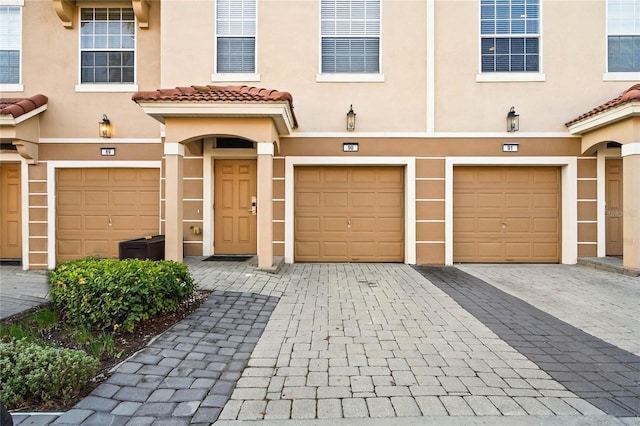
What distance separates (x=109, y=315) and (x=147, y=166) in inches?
224

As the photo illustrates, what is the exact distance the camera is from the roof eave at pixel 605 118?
6547mm

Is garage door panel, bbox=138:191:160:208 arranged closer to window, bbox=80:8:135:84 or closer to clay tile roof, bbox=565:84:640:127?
window, bbox=80:8:135:84

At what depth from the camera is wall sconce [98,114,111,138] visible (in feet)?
27.7

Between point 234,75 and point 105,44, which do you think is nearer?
point 234,75

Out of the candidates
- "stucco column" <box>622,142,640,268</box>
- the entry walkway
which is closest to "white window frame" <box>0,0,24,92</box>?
the entry walkway

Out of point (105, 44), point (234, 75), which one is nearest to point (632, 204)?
point (234, 75)

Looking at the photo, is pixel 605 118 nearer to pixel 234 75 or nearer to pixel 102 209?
pixel 234 75

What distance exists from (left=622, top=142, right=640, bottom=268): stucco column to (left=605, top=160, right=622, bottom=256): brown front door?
4.40 ft

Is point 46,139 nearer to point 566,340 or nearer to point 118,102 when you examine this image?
point 118,102

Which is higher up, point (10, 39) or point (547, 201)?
point (10, 39)

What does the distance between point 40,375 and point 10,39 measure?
33.0 ft

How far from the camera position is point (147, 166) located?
8.61 meters

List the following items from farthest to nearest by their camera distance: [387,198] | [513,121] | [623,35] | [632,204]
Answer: [387,198]
[623,35]
[513,121]
[632,204]

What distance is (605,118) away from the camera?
7.14m
